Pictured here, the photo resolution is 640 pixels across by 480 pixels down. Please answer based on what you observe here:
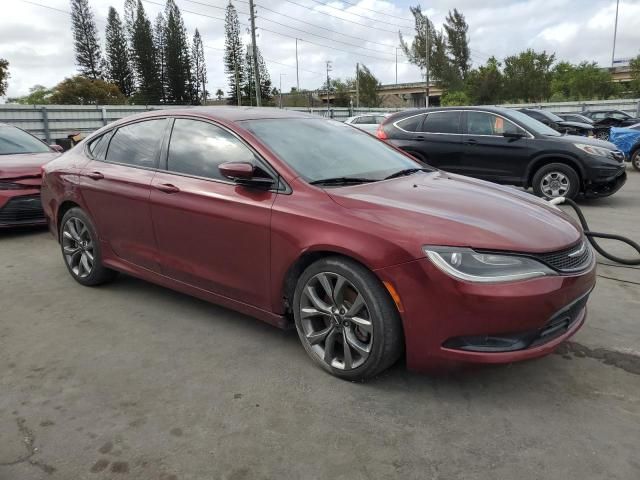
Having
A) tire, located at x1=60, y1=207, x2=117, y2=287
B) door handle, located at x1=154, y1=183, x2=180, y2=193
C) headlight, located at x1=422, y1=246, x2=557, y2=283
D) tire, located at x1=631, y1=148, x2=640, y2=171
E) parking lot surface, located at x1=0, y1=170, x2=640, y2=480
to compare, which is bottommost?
parking lot surface, located at x1=0, y1=170, x2=640, y2=480

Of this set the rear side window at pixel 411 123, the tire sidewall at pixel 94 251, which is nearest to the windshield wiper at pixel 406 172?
the tire sidewall at pixel 94 251

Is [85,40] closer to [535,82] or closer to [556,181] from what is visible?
[535,82]

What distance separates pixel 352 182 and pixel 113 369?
1878 mm

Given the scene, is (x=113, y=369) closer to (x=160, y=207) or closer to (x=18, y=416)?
(x=18, y=416)

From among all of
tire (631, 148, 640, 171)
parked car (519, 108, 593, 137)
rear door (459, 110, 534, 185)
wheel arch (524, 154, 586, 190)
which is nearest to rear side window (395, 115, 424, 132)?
rear door (459, 110, 534, 185)

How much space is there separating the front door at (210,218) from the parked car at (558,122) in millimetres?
11487

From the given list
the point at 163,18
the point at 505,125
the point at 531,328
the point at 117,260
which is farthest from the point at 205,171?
the point at 163,18

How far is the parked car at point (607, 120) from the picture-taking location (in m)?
20.1

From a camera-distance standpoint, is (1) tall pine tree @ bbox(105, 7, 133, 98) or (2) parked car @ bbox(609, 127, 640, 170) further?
(1) tall pine tree @ bbox(105, 7, 133, 98)

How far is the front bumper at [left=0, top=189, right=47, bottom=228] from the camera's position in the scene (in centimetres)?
645

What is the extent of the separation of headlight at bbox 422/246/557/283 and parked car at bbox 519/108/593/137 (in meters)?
11.8

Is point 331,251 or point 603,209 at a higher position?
point 331,251

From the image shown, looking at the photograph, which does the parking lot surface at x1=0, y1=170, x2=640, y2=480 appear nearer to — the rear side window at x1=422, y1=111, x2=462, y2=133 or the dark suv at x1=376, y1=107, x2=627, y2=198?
the dark suv at x1=376, y1=107, x2=627, y2=198

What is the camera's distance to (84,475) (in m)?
2.25
